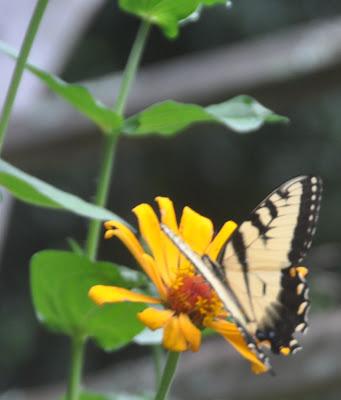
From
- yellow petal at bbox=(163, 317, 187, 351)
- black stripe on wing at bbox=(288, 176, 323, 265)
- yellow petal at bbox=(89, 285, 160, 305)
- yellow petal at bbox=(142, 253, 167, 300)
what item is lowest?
yellow petal at bbox=(163, 317, 187, 351)

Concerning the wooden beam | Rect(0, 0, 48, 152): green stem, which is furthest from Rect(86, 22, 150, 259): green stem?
the wooden beam

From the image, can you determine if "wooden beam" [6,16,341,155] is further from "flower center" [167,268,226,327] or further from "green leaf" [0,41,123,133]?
"flower center" [167,268,226,327]

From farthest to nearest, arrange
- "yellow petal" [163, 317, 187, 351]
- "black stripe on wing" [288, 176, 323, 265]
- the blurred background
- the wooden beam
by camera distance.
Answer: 1. the blurred background
2. the wooden beam
3. "black stripe on wing" [288, 176, 323, 265]
4. "yellow petal" [163, 317, 187, 351]

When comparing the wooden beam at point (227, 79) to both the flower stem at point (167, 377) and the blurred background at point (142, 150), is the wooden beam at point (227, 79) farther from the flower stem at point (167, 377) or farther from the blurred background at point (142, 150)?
the flower stem at point (167, 377)

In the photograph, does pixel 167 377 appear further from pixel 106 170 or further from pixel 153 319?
pixel 106 170

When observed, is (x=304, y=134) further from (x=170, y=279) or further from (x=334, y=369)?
(x=170, y=279)

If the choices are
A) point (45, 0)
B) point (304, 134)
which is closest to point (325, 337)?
point (45, 0)

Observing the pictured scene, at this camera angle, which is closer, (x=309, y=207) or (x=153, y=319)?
(x=153, y=319)

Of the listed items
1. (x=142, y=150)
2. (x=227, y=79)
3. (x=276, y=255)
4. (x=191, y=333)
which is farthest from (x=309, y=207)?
(x=142, y=150)

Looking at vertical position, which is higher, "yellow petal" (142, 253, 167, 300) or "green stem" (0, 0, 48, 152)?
"green stem" (0, 0, 48, 152)
